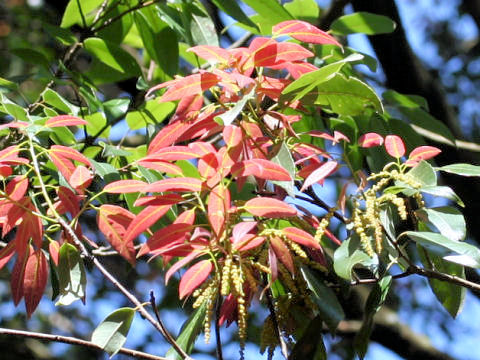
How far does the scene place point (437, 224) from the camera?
27.2 inches

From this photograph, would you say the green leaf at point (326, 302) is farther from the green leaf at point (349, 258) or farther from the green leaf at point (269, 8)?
the green leaf at point (269, 8)

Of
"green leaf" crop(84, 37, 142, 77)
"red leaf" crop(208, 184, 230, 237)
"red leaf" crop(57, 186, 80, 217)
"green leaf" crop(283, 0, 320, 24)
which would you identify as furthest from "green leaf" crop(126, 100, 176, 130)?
"red leaf" crop(208, 184, 230, 237)

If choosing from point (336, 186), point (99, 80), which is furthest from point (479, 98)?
point (99, 80)

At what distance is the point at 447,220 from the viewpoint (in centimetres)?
69

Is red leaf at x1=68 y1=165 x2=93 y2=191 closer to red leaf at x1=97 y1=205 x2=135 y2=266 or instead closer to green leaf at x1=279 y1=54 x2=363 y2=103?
red leaf at x1=97 y1=205 x2=135 y2=266

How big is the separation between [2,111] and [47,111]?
66 mm

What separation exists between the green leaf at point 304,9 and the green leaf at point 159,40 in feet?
0.75

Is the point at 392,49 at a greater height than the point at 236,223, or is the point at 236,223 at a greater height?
the point at 236,223

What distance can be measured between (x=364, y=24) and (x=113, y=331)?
2.47ft

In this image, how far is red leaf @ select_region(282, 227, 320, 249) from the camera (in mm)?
657

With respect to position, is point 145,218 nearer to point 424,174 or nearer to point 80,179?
point 80,179

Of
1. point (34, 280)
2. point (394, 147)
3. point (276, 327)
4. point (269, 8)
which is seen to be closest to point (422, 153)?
point (394, 147)

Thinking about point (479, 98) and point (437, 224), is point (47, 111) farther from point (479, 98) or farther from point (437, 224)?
point (479, 98)

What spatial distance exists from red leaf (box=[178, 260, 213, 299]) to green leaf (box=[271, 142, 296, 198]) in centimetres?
11
